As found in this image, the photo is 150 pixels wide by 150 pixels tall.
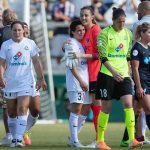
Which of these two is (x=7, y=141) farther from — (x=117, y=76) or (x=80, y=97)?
(x=117, y=76)

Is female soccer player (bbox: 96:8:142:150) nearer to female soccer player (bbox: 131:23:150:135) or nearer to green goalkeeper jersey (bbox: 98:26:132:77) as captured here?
green goalkeeper jersey (bbox: 98:26:132:77)

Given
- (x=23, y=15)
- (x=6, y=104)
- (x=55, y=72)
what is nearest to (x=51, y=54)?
(x=55, y=72)

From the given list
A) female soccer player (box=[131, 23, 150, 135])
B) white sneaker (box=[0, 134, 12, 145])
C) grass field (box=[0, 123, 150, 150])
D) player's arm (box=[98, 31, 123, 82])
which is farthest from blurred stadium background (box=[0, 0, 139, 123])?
player's arm (box=[98, 31, 123, 82])

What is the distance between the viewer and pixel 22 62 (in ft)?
42.6

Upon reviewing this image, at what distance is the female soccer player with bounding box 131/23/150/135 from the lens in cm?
1239

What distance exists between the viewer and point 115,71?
12.0 m

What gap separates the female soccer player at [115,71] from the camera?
12062 mm

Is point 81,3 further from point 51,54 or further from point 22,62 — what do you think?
point 22,62

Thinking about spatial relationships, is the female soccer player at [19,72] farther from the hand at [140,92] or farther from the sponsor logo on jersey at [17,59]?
the hand at [140,92]

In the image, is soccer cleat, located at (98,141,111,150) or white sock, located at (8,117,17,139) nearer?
soccer cleat, located at (98,141,111,150)

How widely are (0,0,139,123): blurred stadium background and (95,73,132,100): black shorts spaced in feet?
33.0

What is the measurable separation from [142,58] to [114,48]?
520mm

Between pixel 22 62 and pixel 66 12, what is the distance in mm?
12687

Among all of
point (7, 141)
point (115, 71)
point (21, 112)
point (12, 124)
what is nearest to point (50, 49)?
point (7, 141)
